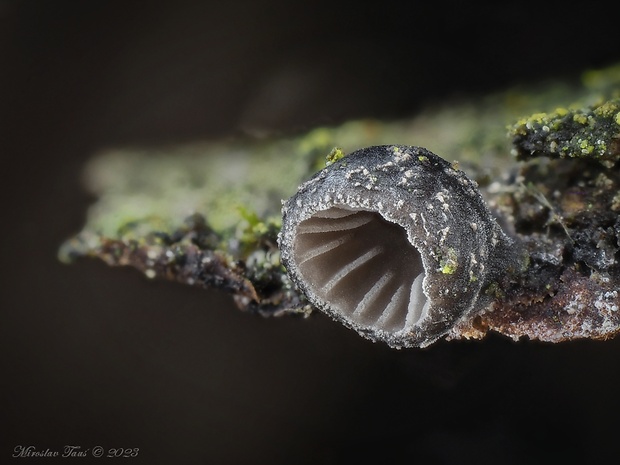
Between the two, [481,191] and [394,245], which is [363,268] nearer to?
[394,245]

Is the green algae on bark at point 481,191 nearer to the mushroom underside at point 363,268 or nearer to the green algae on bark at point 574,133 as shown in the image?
the green algae on bark at point 574,133

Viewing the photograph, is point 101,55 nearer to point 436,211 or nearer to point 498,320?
point 436,211

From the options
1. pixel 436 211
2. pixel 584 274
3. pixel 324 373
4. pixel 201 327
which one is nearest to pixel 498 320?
pixel 584 274

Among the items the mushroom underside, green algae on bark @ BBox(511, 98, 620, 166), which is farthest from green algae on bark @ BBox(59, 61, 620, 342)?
the mushroom underside

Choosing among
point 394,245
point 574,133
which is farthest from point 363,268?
point 574,133

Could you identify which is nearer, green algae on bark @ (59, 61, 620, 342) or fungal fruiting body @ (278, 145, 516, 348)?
fungal fruiting body @ (278, 145, 516, 348)

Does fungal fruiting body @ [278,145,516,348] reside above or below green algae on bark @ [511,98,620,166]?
below

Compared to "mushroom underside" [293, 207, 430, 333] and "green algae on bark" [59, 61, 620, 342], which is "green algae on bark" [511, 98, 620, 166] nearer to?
"green algae on bark" [59, 61, 620, 342]

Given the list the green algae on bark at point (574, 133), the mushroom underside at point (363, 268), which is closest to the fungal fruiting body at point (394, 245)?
the mushroom underside at point (363, 268)
